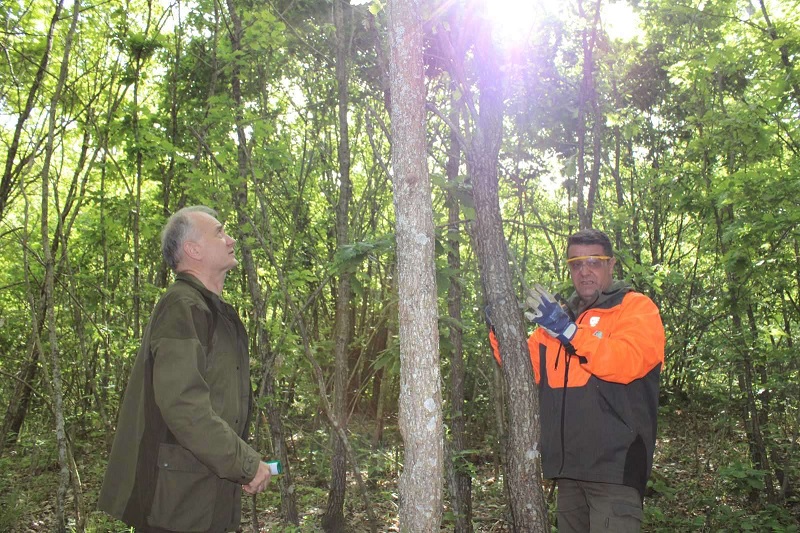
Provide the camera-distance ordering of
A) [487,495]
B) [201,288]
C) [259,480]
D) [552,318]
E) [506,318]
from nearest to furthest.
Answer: [259,480], [201,288], [552,318], [506,318], [487,495]

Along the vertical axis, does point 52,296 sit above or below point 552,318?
above

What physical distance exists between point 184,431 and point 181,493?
0.27m

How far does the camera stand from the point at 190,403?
2.00m

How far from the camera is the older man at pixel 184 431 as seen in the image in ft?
6.61

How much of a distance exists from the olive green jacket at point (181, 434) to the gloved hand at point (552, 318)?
143 cm

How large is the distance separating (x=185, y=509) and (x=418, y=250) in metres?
1.29

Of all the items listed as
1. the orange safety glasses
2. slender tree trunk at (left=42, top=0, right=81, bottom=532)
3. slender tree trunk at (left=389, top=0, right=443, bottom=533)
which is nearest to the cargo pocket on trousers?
slender tree trunk at (left=389, top=0, right=443, bottom=533)

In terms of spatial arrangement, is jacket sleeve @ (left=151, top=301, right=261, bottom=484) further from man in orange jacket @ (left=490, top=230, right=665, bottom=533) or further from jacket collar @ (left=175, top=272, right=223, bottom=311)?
man in orange jacket @ (left=490, top=230, right=665, bottom=533)

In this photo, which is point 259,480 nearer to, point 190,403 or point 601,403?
point 190,403

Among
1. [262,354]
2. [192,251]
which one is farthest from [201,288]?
[262,354]

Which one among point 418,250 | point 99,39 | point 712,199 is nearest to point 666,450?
point 712,199

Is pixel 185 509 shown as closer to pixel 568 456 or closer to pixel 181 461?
pixel 181 461

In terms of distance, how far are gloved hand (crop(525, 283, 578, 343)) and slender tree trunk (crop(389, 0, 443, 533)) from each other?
729mm

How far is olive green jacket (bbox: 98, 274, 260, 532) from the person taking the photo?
2.01 meters
